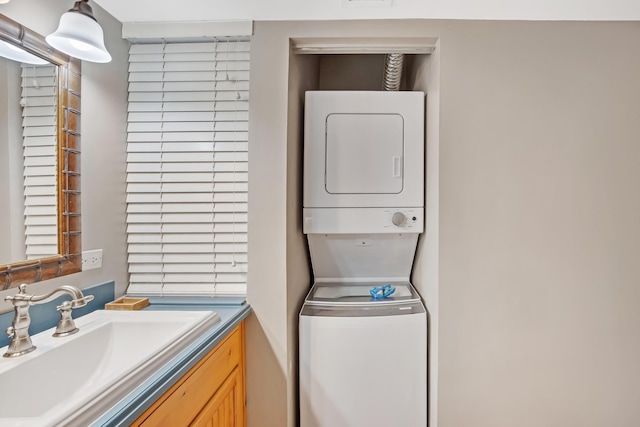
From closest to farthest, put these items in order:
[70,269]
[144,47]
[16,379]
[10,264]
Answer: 1. [16,379]
2. [10,264]
3. [70,269]
4. [144,47]

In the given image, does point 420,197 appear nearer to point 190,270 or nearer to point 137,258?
point 190,270

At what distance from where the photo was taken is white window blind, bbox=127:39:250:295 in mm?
1619

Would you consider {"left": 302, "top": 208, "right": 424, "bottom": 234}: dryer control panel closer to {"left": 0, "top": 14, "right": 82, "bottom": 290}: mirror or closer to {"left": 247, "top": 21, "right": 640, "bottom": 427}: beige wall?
{"left": 247, "top": 21, "right": 640, "bottom": 427}: beige wall

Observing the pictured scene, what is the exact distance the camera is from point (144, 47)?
1628mm

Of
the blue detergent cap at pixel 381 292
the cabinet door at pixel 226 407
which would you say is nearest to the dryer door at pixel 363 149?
the blue detergent cap at pixel 381 292

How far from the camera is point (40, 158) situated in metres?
1.19

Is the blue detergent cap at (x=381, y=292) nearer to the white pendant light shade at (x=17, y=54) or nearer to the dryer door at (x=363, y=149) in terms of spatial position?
the dryer door at (x=363, y=149)

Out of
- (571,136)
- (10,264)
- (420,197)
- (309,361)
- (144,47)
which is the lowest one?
(309,361)

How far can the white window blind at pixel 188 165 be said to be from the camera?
1.62 m

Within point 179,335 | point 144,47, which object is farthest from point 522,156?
point 144,47

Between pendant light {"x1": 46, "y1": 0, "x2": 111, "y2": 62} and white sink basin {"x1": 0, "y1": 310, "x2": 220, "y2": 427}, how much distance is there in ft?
3.69

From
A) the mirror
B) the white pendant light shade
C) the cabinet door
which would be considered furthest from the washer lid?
the white pendant light shade

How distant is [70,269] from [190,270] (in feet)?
1.71

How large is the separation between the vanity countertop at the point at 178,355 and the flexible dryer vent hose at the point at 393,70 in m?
1.66
